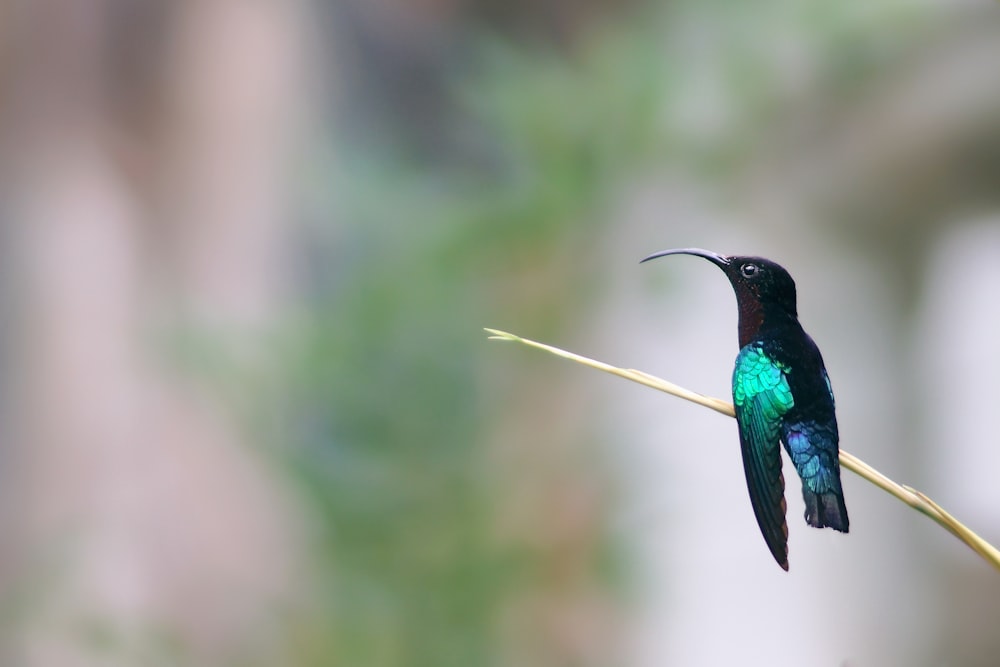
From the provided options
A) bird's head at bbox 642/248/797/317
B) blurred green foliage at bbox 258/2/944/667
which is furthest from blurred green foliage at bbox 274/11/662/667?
bird's head at bbox 642/248/797/317

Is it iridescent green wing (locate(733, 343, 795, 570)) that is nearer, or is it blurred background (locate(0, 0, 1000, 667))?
iridescent green wing (locate(733, 343, 795, 570))

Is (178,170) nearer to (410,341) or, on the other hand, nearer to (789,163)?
(410,341)

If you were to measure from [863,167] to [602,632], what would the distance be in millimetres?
391

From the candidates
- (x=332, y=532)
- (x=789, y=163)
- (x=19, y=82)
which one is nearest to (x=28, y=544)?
(x=332, y=532)

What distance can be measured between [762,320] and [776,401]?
0.7 inches

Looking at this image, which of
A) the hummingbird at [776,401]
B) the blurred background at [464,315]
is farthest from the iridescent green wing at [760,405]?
the blurred background at [464,315]

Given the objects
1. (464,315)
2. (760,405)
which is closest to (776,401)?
(760,405)

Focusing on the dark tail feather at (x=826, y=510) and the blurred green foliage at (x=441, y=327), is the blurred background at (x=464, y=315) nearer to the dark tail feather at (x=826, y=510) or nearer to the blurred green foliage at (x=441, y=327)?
the blurred green foliage at (x=441, y=327)

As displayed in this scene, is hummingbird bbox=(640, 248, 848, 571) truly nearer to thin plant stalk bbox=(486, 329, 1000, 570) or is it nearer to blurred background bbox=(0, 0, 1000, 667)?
thin plant stalk bbox=(486, 329, 1000, 570)

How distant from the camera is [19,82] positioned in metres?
0.76

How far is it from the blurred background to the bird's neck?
0.35 meters

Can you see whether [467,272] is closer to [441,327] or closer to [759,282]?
[441,327]

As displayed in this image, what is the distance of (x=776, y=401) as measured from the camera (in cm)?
18

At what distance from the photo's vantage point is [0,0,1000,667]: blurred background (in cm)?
58
